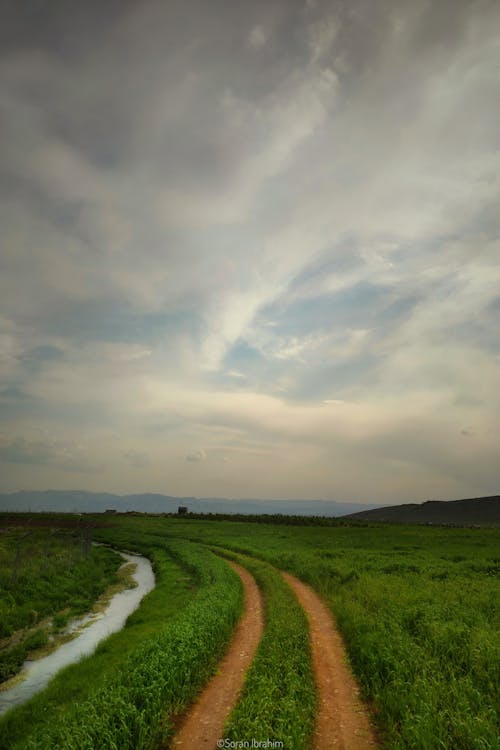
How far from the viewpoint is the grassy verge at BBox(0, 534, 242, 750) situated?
10.2 m

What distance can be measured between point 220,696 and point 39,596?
22256 mm

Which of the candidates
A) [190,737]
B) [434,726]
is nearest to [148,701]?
[190,737]

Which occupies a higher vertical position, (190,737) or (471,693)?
(471,693)

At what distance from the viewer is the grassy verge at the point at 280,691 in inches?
413

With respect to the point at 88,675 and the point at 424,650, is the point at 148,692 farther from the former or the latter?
the point at 424,650

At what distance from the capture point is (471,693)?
11898 millimetres

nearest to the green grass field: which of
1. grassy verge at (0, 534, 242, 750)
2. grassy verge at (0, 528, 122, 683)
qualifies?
grassy verge at (0, 534, 242, 750)

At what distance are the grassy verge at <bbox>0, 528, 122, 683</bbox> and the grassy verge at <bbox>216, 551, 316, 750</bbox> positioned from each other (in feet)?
38.5

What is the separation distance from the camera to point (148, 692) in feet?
39.4

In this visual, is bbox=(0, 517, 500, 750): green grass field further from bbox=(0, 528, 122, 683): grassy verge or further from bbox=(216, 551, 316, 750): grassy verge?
bbox=(0, 528, 122, 683): grassy verge

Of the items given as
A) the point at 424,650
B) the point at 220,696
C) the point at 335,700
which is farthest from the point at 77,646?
the point at 424,650

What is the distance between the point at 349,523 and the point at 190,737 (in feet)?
358

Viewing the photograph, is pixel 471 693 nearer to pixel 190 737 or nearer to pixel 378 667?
pixel 378 667

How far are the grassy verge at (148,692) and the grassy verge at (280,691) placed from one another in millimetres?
1858
